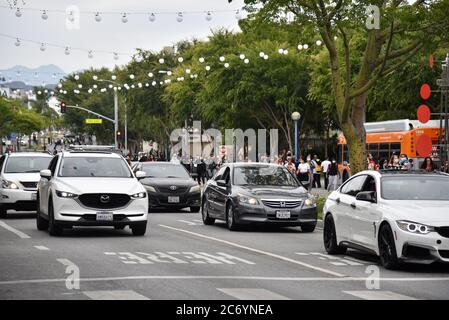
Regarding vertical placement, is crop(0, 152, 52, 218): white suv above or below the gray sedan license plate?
above

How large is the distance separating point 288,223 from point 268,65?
44.4 metres

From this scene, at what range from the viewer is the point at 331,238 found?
59.3 feet

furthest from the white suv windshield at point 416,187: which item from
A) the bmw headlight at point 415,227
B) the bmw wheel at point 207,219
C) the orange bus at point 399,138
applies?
the orange bus at point 399,138

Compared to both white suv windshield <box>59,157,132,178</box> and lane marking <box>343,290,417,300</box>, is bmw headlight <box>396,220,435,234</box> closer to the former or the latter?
lane marking <box>343,290,417,300</box>

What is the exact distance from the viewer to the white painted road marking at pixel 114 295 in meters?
11.7

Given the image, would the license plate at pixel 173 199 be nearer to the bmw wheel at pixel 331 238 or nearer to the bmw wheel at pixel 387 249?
the bmw wheel at pixel 331 238

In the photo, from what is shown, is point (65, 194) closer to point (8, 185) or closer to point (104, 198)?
point (104, 198)

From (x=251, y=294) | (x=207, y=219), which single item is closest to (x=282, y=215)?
(x=207, y=219)

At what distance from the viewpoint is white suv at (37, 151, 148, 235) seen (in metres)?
21.0

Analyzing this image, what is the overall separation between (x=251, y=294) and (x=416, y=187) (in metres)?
4.99

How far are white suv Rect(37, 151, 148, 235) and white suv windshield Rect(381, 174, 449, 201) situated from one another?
6321 mm

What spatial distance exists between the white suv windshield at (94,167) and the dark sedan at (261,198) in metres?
2.52

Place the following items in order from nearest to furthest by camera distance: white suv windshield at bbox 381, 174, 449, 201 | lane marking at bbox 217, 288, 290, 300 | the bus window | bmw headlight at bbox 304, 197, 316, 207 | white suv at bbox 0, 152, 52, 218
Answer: lane marking at bbox 217, 288, 290, 300, white suv windshield at bbox 381, 174, 449, 201, bmw headlight at bbox 304, 197, 316, 207, white suv at bbox 0, 152, 52, 218, the bus window

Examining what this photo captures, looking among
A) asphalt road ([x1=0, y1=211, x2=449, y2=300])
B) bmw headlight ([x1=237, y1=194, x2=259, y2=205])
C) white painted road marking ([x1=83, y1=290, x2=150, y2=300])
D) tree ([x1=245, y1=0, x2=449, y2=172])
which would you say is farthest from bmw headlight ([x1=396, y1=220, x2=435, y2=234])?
tree ([x1=245, y1=0, x2=449, y2=172])
